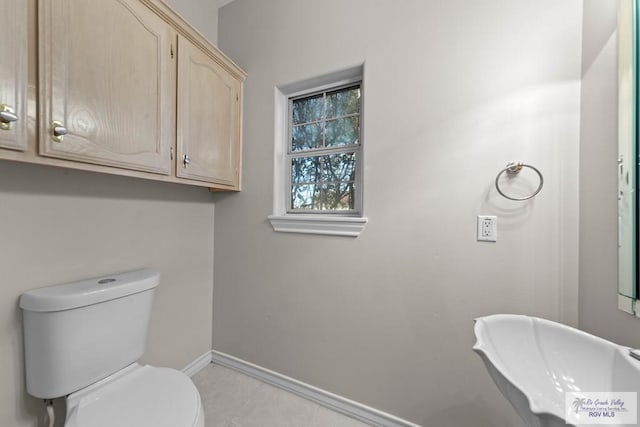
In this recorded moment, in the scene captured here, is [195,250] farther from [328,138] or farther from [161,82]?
[328,138]

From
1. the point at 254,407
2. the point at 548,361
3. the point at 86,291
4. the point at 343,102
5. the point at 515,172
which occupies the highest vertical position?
the point at 343,102

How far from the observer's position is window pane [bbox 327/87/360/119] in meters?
1.44

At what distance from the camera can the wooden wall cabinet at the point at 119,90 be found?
28.4 inches

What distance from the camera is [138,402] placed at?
2.81ft

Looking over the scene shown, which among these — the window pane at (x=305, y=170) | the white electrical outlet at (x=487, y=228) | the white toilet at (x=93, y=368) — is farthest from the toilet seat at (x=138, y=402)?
the white electrical outlet at (x=487, y=228)

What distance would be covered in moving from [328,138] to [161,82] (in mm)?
916

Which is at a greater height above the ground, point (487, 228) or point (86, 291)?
point (487, 228)

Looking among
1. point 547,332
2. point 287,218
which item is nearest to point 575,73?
point 547,332

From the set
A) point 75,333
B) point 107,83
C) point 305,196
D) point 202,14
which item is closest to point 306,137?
point 305,196

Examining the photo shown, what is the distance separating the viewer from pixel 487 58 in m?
1.05

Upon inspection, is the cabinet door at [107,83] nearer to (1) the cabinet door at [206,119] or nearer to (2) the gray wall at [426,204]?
(1) the cabinet door at [206,119]

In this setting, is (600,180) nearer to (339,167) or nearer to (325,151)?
(339,167)

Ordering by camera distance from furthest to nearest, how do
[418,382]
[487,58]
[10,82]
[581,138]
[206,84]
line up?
[206,84]
[418,382]
[487,58]
[581,138]
[10,82]

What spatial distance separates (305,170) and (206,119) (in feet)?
2.16
